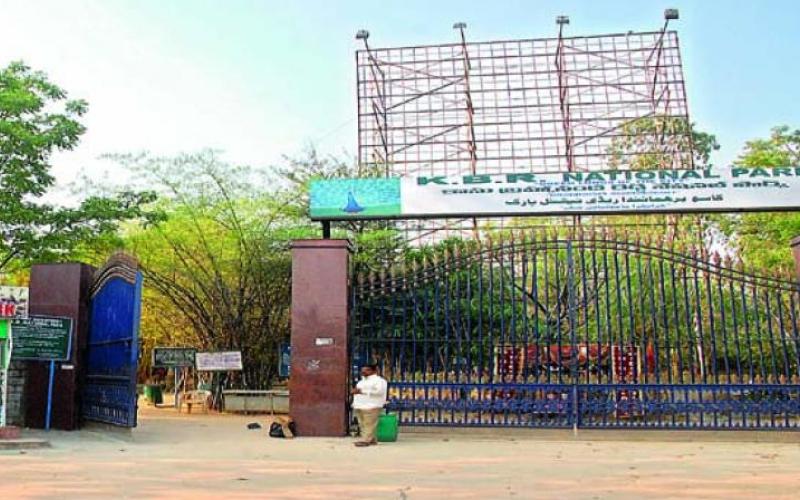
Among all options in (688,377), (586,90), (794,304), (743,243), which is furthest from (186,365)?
(586,90)

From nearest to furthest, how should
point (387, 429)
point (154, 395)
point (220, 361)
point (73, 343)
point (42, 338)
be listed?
point (387, 429)
point (42, 338)
point (73, 343)
point (220, 361)
point (154, 395)

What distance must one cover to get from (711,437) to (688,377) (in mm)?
854

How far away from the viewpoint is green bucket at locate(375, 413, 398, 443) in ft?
33.3

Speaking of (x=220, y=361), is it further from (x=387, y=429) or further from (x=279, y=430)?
(x=387, y=429)

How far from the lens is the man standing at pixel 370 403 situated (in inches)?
387

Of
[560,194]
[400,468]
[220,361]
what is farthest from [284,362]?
[400,468]

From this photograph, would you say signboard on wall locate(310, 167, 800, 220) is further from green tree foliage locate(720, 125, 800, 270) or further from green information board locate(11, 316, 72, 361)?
green tree foliage locate(720, 125, 800, 270)

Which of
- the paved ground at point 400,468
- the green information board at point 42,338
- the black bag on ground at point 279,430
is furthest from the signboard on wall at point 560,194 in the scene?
the green information board at point 42,338

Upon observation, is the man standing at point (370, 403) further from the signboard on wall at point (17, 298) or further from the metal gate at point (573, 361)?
the signboard on wall at point (17, 298)

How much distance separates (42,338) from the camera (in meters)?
11.1

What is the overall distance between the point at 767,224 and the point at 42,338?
17.4 meters

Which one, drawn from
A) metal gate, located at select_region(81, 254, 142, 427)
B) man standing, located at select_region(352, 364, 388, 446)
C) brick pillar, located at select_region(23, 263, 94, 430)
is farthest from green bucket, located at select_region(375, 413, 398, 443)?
brick pillar, located at select_region(23, 263, 94, 430)

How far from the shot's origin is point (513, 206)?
11.4 meters

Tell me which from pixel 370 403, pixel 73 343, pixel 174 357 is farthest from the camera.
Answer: pixel 174 357
